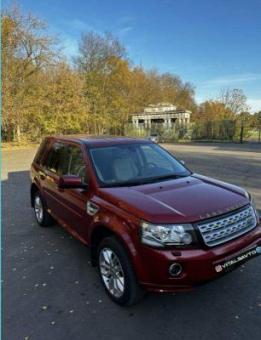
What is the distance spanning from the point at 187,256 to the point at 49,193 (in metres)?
3.06

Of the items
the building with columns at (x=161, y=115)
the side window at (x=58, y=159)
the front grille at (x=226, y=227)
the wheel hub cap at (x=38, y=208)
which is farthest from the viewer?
the building with columns at (x=161, y=115)

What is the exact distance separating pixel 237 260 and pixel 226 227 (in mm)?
348

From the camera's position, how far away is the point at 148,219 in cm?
285

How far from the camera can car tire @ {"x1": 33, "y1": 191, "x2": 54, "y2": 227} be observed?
5633mm

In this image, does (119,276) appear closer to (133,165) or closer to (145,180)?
(145,180)

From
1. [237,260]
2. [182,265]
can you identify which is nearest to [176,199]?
[182,265]

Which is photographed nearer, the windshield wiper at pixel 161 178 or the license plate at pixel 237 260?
the license plate at pixel 237 260

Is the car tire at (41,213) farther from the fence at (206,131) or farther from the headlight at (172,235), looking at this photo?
the fence at (206,131)

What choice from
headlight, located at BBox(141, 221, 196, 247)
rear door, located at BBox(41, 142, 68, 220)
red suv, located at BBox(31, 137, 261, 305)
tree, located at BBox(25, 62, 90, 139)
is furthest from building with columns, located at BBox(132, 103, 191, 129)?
headlight, located at BBox(141, 221, 196, 247)

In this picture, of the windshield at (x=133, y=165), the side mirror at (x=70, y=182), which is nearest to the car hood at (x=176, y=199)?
the windshield at (x=133, y=165)

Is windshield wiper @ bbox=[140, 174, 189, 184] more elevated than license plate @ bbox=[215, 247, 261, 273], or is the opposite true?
windshield wiper @ bbox=[140, 174, 189, 184]

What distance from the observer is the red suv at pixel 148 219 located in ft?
9.21

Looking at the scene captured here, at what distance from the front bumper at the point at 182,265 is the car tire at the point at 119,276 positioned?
171mm

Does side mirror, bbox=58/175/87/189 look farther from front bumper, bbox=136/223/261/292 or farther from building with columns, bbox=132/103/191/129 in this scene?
building with columns, bbox=132/103/191/129
